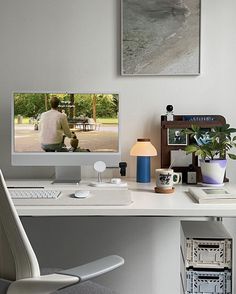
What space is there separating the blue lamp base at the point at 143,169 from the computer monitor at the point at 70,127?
0.41ft

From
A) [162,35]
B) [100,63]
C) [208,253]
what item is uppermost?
[162,35]

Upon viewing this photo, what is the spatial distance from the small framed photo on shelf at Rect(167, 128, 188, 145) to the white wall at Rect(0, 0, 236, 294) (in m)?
0.13

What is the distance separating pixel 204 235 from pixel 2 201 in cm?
105

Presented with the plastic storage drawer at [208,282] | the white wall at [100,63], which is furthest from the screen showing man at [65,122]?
the plastic storage drawer at [208,282]

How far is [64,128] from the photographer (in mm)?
2438

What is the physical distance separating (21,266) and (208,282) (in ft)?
3.11

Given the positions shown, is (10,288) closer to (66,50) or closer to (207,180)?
(207,180)

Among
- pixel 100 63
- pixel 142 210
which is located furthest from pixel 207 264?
pixel 100 63

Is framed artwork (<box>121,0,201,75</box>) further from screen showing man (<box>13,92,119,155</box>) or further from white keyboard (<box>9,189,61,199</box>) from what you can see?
white keyboard (<box>9,189,61,199</box>)

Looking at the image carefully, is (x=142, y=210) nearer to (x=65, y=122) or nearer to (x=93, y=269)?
(x=93, y=269)

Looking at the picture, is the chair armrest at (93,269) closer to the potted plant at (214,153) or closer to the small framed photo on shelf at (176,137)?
the potted plant at (214,153)

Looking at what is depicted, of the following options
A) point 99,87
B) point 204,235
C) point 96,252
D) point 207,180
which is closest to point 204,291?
point 204,235

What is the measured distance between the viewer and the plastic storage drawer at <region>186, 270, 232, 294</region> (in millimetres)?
2033

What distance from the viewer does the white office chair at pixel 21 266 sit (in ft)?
4.31
